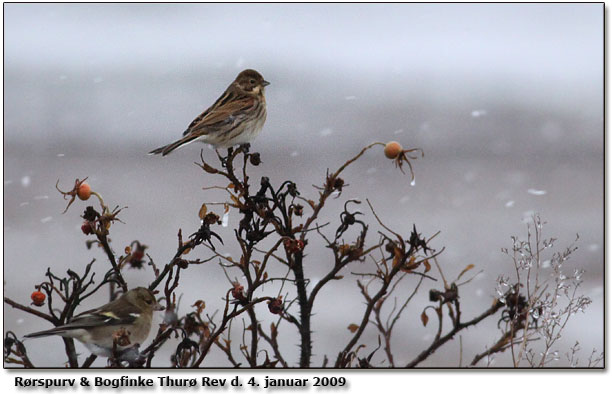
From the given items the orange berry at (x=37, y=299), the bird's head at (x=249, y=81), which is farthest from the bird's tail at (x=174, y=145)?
the orange berry at (x=37, y=299)

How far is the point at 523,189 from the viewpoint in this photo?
12344 millimetres

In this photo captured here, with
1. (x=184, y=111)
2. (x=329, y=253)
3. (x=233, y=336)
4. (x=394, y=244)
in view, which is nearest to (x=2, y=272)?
(x=394, y=244)

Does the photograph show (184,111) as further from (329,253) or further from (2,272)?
(2,272)

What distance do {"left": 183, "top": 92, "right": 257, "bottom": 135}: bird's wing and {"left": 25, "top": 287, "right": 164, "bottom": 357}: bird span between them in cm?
144

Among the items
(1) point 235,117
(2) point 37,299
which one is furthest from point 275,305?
(1) point 235,117

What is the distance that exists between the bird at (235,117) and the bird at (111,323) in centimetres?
131

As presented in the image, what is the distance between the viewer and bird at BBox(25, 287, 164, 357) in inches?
90.8

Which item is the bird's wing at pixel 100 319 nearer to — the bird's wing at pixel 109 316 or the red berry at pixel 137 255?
the bird's wing at pixel 109 316

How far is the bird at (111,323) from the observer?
2307 millimetres

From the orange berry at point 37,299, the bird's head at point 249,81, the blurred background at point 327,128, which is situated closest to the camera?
the orange berry at point 37,299

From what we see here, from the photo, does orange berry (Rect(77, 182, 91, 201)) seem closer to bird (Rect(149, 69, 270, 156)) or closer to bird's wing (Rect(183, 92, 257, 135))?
bird (Rect(149, 69, 270, 156))

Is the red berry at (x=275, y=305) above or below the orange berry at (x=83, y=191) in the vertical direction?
below

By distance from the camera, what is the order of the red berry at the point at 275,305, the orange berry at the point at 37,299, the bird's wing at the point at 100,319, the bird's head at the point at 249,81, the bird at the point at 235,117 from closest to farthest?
the red berry at the point at 275,305, the bird's wing at the point at 100,319, the orange berry at the point at 37,299, the bird at the point at 235,117, the bird's head at the point at 249,81

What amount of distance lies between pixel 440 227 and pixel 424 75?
8.57 m
